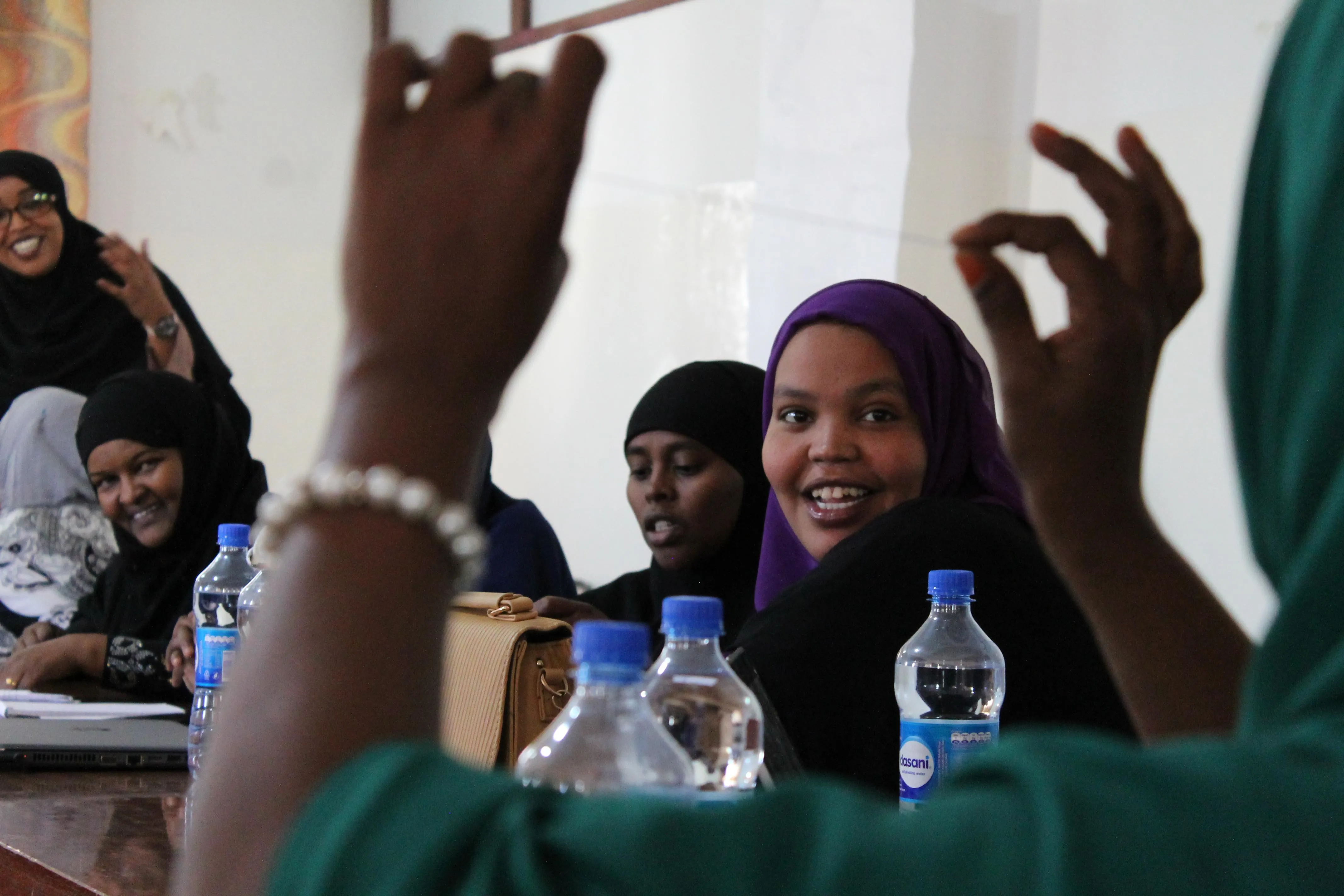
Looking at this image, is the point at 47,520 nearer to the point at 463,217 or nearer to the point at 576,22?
the point at 576,22

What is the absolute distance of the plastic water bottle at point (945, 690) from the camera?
3.79ft

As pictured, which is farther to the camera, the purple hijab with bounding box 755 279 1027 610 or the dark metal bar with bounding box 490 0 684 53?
the dark metal bar with bounding box 490 0 684 53

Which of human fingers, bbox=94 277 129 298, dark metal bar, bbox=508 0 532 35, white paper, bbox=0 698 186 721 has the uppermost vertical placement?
dark metal bar, bbox=508 0 532 35

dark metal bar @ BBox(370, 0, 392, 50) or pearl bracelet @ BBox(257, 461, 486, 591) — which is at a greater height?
dark metal bar @ BBox(370, 0, 392, 50)

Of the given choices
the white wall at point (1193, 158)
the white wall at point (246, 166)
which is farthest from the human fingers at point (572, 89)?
the white wall at point (246, 166)

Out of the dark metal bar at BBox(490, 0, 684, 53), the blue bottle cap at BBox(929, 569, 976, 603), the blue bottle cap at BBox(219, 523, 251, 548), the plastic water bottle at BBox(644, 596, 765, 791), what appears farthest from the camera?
the dark metal bar at BBox(490, 0, 684, 53)

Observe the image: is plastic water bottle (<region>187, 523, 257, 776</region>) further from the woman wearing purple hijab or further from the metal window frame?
the metal window frame

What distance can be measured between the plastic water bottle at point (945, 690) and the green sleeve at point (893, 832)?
30.8 inches

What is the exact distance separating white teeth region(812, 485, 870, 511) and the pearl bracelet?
1394 mm

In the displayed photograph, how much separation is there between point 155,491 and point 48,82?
271cm

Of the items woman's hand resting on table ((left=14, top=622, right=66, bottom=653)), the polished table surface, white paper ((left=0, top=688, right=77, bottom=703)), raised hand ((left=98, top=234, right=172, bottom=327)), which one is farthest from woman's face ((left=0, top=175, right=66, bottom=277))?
the polished table surface

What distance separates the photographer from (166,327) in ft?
12.9

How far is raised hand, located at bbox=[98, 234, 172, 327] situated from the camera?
3854 mm

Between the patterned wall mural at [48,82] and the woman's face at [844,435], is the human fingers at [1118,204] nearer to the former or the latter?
the woman's face at [844,435]
